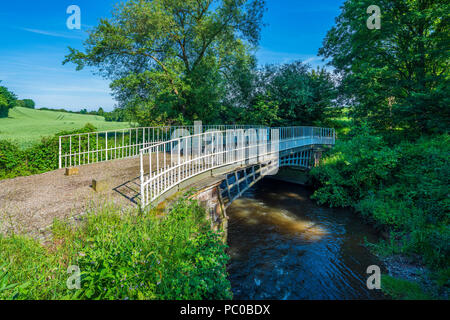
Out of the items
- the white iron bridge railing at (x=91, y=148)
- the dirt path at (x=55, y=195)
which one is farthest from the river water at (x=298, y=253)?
the white iron bridge railing at (x=91, y=148)

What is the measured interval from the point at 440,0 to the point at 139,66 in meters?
19.4

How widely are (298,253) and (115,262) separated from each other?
21.5 ft

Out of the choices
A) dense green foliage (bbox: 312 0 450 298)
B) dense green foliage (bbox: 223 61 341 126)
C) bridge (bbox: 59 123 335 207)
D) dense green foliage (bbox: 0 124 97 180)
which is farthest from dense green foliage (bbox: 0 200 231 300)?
dense green foliage (bbox: 223 61 341 126)

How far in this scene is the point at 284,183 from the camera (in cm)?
1928

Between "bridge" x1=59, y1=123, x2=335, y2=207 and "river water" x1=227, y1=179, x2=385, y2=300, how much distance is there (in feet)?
6.45

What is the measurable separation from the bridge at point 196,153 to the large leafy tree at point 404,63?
5.06 meters

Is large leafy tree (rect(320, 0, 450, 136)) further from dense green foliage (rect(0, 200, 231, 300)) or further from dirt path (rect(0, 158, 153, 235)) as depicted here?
dirt path (rect(0, 158, 153, 235))

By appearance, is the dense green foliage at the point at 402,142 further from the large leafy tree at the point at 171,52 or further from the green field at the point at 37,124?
the green field at the point at 37,124

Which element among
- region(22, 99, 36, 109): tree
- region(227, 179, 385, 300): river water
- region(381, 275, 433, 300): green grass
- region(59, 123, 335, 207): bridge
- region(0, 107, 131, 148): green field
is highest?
region(22, 99, 36, 109): tree

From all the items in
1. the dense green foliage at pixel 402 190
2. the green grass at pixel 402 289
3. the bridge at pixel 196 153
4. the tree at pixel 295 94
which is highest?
the tree at pixel 295 94

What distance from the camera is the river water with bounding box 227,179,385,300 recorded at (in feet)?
19.0

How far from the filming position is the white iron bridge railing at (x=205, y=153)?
5.67 meters

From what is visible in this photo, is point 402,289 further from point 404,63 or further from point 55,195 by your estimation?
point 404,63

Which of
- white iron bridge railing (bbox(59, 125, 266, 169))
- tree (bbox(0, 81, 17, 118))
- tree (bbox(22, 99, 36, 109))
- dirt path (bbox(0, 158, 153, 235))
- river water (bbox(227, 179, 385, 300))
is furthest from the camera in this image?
tree (bbox(22, 99, 36, 109))
